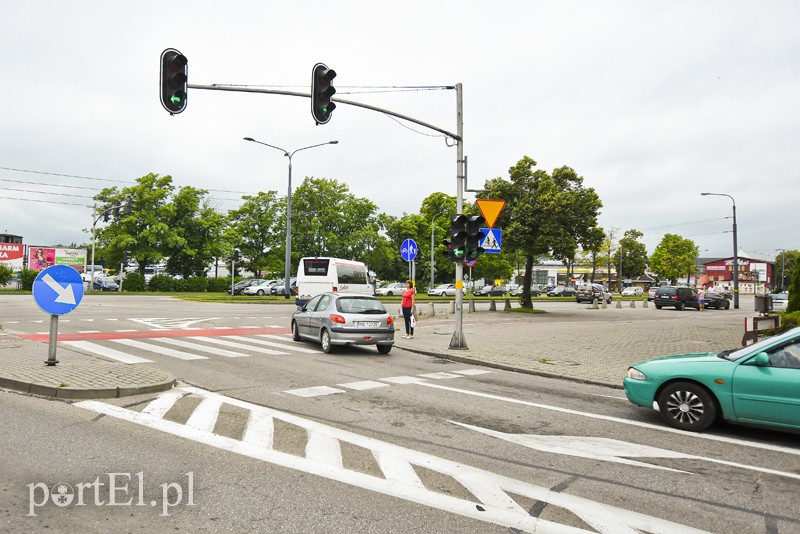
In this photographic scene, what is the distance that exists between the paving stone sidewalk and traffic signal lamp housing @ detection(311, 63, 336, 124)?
5.54m

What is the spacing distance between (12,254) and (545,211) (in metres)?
62.7

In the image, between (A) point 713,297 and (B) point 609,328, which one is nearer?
(B) point 609,328

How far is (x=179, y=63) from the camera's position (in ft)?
31.3

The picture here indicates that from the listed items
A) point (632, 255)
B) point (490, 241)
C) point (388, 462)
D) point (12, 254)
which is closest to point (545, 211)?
point (490, 241)

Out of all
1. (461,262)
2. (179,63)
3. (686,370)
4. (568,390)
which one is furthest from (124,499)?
(461,262)

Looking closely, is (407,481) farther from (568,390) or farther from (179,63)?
(179,63)

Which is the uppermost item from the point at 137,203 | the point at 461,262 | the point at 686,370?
the point at 137,203

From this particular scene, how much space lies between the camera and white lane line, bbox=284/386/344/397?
7773 mm

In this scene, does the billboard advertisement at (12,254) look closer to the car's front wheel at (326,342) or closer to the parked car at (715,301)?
the car's front wheel at (326,342)

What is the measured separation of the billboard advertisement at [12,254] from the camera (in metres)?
61.6

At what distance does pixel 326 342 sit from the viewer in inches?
500

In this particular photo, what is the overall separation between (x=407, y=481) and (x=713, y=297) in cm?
4564

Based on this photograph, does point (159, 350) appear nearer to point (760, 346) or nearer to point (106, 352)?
point (106, 352)

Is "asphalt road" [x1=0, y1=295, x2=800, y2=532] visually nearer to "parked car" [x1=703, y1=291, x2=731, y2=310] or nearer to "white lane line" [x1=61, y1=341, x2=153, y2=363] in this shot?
"white lane line" [x1=61, y1=341, x2=153, y2=363]
